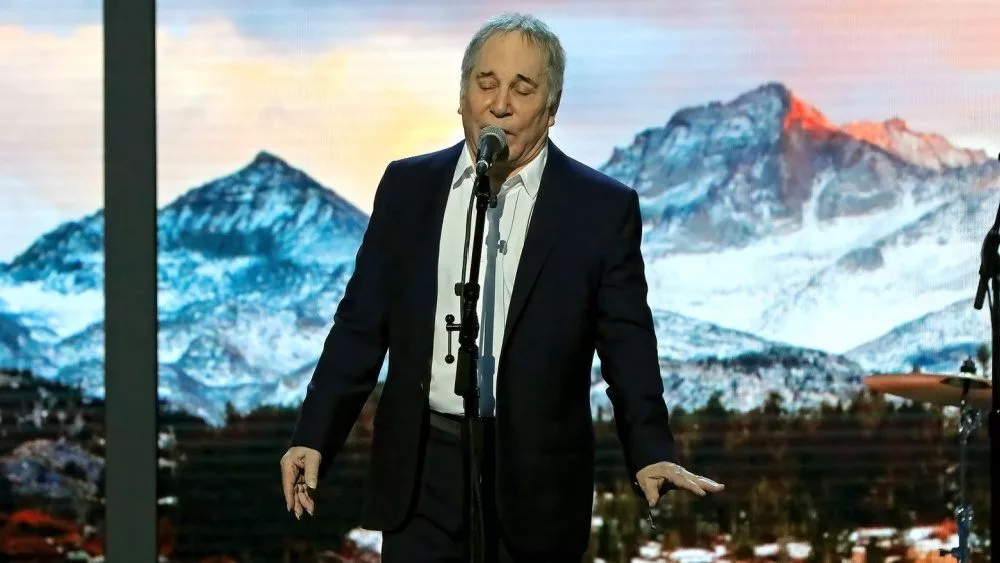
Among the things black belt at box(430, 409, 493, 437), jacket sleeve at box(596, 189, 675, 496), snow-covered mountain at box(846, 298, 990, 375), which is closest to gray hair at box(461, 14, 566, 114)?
jacket sleeve at box(596, 189, 675, 496)

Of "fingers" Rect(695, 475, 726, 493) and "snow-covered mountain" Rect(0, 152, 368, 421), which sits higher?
"snow-covered mountain" Rect(0, 152, 368, 421)

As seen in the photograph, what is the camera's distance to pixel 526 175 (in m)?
2.79

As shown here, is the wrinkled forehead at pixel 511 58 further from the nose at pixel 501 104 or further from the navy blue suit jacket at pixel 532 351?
the navy blue suit jacket at pixel 532 351

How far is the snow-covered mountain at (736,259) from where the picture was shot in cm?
483

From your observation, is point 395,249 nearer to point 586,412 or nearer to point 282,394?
point 586,412

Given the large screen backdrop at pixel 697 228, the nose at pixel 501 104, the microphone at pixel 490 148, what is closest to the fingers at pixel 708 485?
the microphone at pixel 490 148

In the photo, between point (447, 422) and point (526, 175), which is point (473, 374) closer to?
point (447, 422)

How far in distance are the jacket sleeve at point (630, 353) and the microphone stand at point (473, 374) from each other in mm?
276

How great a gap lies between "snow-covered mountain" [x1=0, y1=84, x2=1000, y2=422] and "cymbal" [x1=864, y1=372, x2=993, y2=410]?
1.30ft

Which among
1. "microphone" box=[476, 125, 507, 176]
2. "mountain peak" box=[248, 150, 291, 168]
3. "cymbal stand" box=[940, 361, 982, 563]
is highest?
"mountain peak" box=[248, 150, 291, 168]

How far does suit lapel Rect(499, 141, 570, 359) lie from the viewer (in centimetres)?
271

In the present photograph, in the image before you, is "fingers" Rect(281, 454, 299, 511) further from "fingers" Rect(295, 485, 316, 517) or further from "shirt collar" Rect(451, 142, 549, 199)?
"shirt collar" Rect(451, 142, 549, 199)

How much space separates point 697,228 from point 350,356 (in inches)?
90.6

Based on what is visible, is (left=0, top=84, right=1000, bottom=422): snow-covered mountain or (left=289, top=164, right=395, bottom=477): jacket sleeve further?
(left=0, top=84, right=1000, bottom=422): snow-covered mountain
